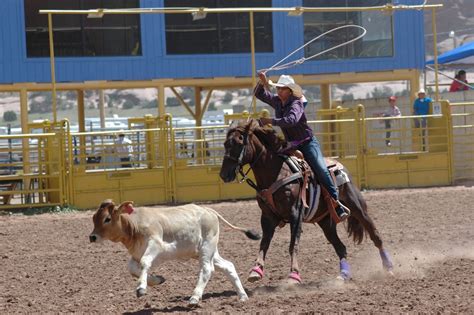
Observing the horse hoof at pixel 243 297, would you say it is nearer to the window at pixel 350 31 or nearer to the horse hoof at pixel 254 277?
the horse hoof at pixel 254 277

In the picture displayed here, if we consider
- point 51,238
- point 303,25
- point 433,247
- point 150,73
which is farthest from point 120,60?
point 433,247

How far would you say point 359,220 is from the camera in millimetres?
10047

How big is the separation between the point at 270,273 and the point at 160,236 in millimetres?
2432

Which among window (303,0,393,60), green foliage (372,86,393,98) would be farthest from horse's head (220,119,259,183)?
green foliage (372,86,393,98)

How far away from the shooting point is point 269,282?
368 inches

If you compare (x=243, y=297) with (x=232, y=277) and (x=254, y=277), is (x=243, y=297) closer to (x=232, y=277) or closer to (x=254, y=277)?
(x=232, y=277)

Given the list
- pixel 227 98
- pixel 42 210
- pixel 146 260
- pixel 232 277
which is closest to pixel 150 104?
pixel 227 98

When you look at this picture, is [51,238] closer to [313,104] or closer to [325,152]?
[325,152]

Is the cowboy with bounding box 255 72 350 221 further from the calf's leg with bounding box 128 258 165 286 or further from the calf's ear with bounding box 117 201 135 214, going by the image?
the calf's leg with bounding box 128 258 165 286

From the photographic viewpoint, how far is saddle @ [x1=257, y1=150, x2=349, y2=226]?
9156mm

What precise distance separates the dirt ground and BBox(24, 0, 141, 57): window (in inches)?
271

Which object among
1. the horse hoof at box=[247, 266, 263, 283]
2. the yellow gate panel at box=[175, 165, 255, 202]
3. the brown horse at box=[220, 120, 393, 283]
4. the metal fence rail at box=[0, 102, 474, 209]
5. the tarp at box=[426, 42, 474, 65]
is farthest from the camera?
the tarp at box=[426, 42, 474, 65]

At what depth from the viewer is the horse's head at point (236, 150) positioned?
8.79 meters

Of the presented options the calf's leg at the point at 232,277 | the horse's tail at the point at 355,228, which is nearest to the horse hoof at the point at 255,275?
the calf's leg at the point at 232,277
